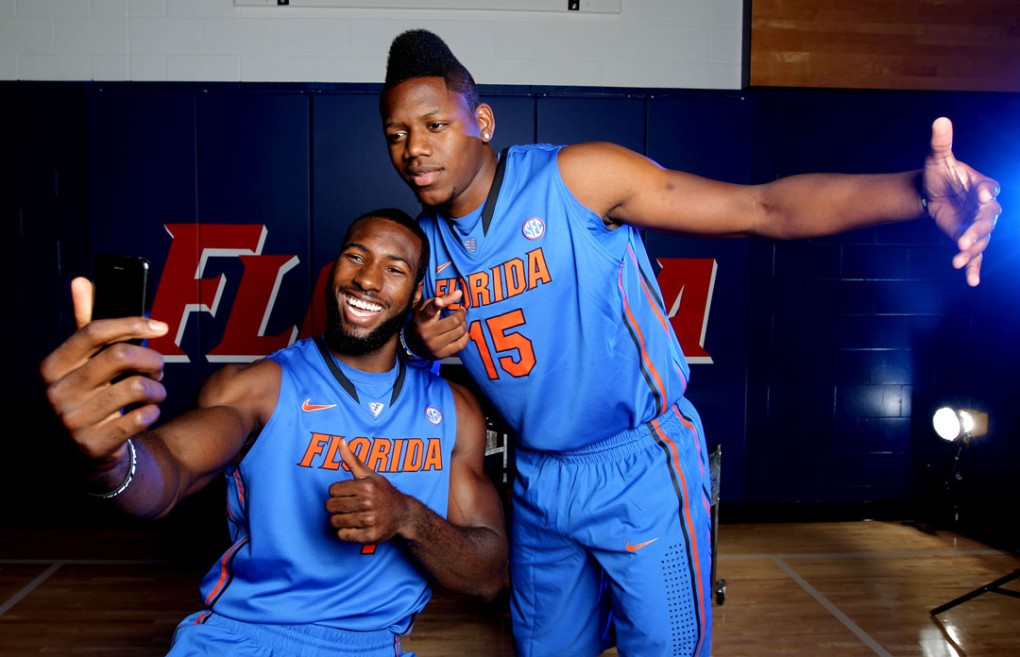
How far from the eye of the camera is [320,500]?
1.66 metres

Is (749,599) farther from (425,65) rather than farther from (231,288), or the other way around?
(231,288)

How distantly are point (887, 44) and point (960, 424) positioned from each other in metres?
2.09

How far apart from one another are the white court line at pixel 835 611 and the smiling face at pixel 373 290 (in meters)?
2.14

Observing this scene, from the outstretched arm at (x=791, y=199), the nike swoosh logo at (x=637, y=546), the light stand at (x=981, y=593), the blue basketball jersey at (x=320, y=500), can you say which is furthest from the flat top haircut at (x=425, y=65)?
the light stand at (x=981, y=593)

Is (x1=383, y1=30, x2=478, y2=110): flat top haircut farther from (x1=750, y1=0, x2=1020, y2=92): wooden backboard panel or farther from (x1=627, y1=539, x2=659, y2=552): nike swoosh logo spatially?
(x1=750, y1=0, x2=1020, y2=92): wooden backboard panel

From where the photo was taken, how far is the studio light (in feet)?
12.8

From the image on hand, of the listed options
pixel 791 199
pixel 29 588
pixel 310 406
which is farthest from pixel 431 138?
pixel 29 588

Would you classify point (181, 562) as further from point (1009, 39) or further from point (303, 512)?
point (1009, 39)

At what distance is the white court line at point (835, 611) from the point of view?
2.78 m

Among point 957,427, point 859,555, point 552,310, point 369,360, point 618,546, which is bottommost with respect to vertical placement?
point 859,555

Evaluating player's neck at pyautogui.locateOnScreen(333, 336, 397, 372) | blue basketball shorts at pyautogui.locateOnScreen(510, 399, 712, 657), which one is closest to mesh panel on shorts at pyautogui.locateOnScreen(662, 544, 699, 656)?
blue basketball shorts at pyautogui.locateOnScreen(510, 399, 712, 657)

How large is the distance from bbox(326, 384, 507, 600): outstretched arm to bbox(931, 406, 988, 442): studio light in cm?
312

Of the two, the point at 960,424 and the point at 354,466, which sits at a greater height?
the point at 354,466

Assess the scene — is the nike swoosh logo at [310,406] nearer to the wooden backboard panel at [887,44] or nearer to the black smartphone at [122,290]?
the black smartphone at [122,290]
